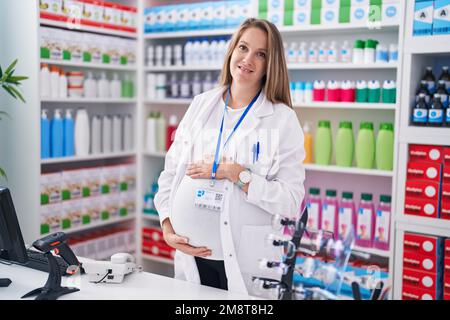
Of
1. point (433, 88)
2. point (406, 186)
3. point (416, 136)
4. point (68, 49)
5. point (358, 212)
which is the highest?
point (68, 49)

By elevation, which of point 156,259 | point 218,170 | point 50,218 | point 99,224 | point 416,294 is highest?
point 218,170

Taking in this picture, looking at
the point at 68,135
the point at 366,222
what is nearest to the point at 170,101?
the point at 68,135

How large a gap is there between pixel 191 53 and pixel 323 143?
130 centimetres

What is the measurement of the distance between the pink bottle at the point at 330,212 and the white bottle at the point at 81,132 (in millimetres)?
1817

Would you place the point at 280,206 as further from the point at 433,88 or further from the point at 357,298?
the point at 433,88

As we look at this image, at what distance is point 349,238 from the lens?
143 centimetres

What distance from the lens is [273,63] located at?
7.59 feet

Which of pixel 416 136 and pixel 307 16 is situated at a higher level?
pixel 307 16

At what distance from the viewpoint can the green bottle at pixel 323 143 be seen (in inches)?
144

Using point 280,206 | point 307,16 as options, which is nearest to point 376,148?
point 307,16

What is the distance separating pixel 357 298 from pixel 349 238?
0.16m

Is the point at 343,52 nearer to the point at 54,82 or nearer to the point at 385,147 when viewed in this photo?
the point at 385,147

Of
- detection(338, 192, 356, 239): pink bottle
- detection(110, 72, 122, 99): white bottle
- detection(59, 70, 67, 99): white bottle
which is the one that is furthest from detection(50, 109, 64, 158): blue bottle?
detection(338, 192, 356, 239): pink bottle

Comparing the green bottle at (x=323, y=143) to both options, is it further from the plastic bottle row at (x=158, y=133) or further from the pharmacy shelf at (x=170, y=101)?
the plastic bottle row at (x=158, y=133)
